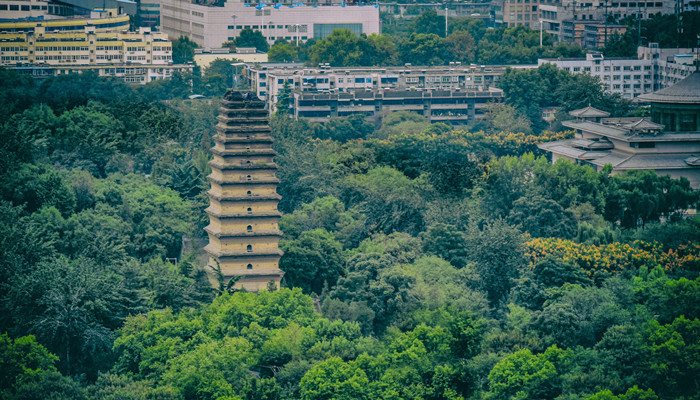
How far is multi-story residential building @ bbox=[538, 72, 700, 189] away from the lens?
93.4 m

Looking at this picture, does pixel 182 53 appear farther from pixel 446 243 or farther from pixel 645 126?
pixel 446 243

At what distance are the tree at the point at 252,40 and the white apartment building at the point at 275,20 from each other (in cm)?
425

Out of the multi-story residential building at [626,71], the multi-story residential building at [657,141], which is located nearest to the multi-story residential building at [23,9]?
the multi-story residential building at [626,71]

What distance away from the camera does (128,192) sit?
311 feet

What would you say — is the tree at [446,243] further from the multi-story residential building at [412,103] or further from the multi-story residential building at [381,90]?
the multi-story residential building at [412,103]

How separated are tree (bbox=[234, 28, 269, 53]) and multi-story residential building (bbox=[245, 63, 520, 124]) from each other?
2270 centimetres

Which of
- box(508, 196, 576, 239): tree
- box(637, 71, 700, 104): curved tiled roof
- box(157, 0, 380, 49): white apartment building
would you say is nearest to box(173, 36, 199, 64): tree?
box(157, 0, 380, 49): white apartment building

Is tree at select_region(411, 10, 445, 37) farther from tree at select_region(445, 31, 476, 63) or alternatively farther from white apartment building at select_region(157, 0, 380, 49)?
tree at select_region(445, 31, 476, 63)

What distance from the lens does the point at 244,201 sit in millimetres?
81062

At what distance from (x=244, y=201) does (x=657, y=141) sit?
27784 mm

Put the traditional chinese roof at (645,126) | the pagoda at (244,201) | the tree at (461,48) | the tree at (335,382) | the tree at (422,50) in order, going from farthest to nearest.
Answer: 1. the tree at (461,48)
2. the tree at (422,50)
3. the traditional chinese roof at (645,126)
4. the pagoda at (244,201)
5. the tree at (335,382)

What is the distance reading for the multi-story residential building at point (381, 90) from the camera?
129 metres

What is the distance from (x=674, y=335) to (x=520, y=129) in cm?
5836

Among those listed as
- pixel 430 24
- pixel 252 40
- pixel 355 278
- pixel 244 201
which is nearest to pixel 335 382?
pixel 355 278
